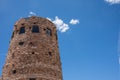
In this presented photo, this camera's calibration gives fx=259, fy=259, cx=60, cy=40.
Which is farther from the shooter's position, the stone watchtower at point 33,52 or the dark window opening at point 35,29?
the dark window opening at point 35,29

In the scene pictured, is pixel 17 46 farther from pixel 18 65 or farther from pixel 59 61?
pixel 59 61

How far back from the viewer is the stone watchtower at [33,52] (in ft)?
132

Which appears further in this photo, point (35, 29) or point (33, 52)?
point (35, 29)

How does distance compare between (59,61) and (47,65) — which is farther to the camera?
(59,61)

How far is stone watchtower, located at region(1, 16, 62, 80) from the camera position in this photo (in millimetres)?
40375

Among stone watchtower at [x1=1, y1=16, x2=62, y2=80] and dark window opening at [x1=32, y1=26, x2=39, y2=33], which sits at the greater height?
dark window opening at [x1=32, y1=26, x2=39, y2=33]

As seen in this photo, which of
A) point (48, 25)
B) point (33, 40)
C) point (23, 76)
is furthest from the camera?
point (48, 25)

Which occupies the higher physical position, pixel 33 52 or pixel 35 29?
pixel 35 29

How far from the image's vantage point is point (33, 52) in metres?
41.8

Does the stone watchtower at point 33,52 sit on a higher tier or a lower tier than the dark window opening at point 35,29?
lower

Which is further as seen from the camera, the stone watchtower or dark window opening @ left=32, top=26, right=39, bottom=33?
dark window opening @ left=32, top=26, right=39, bottom=33

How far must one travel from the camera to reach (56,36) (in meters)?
47.3

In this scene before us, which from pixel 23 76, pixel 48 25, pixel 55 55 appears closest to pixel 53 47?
pixel 55 55

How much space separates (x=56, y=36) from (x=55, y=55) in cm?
492
